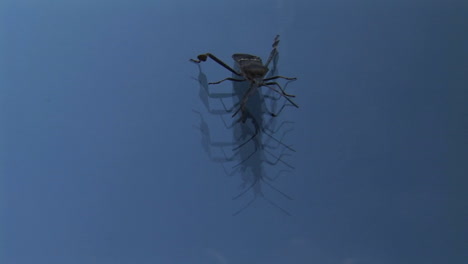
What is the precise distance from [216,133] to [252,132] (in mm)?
170

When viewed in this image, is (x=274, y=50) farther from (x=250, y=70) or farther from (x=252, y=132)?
(x=252, y=132)

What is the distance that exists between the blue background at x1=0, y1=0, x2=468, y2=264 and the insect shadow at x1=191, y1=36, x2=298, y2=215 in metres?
0.04

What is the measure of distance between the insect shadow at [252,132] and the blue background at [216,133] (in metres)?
0.04

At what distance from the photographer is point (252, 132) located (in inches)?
81.6

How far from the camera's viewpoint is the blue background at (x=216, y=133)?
1.94 metres

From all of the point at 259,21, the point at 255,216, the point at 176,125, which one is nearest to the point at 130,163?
the point at 176,125

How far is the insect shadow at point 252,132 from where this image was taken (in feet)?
6.72

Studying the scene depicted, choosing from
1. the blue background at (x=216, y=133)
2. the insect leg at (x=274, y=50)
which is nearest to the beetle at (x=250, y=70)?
the insect leg at (x=274, y=50)

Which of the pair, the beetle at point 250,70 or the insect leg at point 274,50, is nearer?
the beetle at point 250,70

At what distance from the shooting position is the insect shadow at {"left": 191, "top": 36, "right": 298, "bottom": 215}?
6.72ft

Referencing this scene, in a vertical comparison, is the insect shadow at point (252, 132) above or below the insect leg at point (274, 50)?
below

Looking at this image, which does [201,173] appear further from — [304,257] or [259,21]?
[259,21]

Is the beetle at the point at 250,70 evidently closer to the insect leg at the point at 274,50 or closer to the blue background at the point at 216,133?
the insect leg at the point at 274,50

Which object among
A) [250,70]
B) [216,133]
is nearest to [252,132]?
[216,133]
